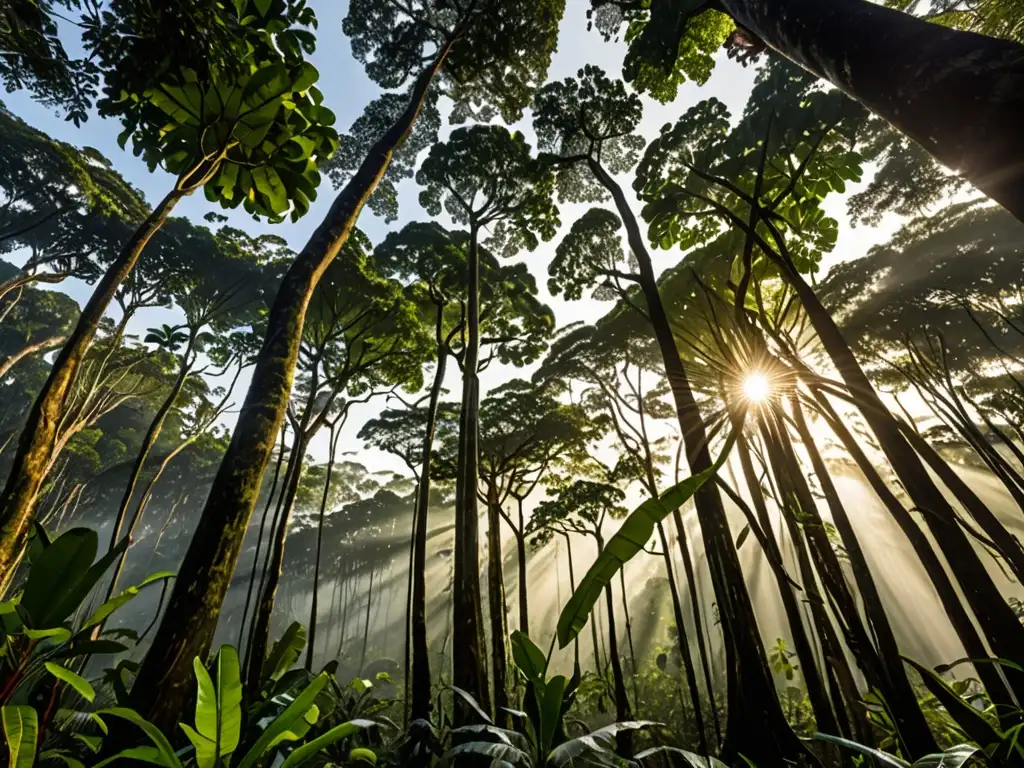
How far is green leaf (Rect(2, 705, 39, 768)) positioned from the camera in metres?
1.18

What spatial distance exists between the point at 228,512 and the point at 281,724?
41.3 inches

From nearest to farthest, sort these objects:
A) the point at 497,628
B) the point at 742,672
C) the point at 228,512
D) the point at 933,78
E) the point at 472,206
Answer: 1. the point at 933,78
2. the point at 228,512
3. the point at 742,672
4. the point at 497,628
5. the point at 472,206

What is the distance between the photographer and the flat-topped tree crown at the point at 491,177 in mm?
9672

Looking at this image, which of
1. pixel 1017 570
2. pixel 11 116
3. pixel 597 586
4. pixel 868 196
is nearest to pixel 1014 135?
pixel 597 586

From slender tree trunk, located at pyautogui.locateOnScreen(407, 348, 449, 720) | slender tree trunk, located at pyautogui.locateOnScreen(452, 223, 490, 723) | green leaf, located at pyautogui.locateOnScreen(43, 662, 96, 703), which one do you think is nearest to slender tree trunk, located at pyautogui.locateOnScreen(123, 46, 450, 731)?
green leaf, located at pyautogui.locateOnScreen(43, 662, 96, 703)

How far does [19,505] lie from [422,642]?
4927mm

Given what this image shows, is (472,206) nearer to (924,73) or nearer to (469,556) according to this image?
(469,556)

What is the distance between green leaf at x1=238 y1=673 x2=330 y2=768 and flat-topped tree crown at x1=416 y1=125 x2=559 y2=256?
9.43m

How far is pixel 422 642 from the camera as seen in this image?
240 inches

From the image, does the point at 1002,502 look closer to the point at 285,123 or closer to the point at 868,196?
the point at 868,196

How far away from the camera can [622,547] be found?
1.12 metres

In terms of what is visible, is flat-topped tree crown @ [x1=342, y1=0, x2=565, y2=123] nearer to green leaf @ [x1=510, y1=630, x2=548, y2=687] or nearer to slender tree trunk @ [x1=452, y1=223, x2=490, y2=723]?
slender tree trunk @ [x1=452, y1=223, x2=490, y2=723]

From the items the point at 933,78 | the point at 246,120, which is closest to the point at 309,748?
the point at 933,78

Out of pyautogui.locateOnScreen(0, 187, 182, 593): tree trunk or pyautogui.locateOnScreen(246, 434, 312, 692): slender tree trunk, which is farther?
pyautogui.locateOnScreen(246, 434, 312, 692): slender tree trunk
